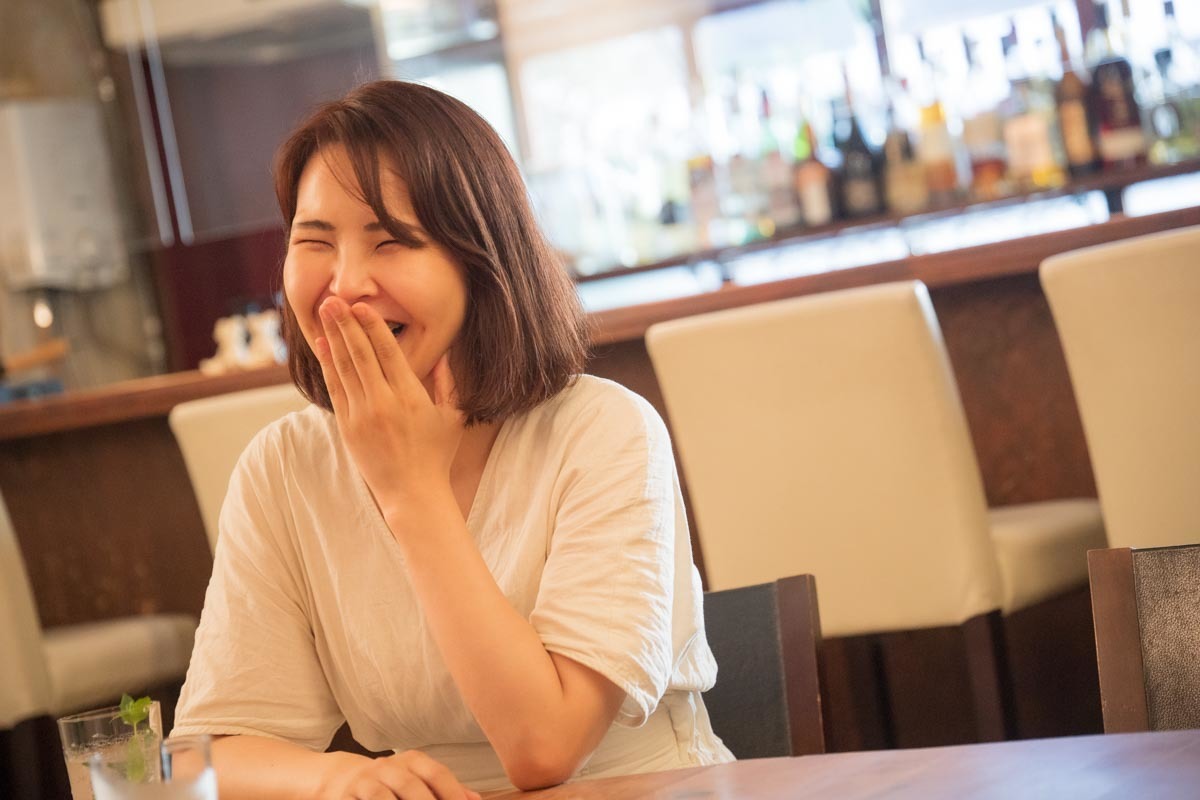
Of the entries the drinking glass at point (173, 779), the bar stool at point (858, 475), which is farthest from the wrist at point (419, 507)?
the bar stool at point (858, 475)

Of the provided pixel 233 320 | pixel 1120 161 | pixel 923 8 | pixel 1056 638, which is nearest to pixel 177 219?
pixel 233 320

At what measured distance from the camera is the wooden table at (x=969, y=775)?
75 centimetres

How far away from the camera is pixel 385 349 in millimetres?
1184

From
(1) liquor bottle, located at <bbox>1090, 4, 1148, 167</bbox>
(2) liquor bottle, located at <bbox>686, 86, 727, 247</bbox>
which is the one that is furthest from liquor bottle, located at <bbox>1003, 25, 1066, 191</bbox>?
(2) liquor bottle, located at <bbox>686, 86, 727, 247</bbox>

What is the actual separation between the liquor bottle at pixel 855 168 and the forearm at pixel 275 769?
2730 millimetres

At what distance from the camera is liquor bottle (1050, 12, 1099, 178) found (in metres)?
3.42

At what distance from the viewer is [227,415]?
2.38 m

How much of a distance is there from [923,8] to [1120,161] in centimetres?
76

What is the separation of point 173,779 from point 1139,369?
5.11 ft

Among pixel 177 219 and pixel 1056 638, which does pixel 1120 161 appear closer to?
pixel 1056 638

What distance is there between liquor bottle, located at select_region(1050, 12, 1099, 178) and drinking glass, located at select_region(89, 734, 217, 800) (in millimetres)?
3053

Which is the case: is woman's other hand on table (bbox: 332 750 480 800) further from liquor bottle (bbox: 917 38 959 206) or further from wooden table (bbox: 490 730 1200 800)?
liquor bottle (bbox: 917 38 959 206)

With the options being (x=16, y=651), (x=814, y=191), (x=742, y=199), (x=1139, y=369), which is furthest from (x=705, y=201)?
(x=16, y=651)

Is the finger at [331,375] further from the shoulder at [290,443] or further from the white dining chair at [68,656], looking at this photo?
the white dining chair at [68,656]
